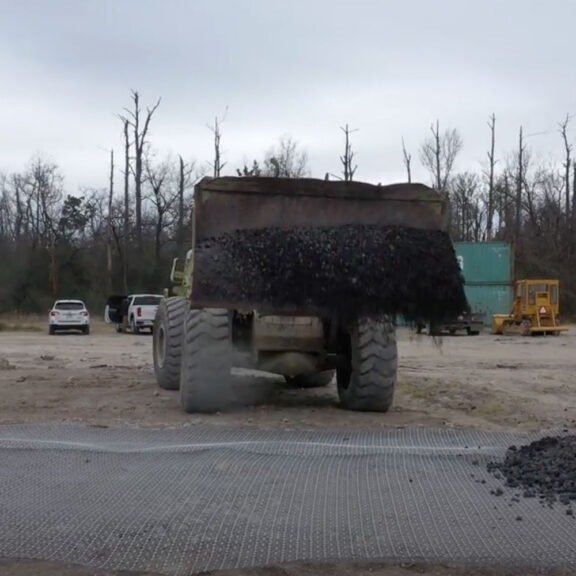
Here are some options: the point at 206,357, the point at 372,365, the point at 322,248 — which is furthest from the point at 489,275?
the point at 322,248

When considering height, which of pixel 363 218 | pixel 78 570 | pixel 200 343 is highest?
pixel 363 218

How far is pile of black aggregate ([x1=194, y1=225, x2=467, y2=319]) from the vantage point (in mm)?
8156

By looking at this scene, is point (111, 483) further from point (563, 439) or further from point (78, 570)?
point (563, 439)

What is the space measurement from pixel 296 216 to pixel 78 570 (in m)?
5.33

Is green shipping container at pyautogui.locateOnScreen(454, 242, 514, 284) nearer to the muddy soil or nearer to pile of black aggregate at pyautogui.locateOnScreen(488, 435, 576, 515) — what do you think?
the muddy soil

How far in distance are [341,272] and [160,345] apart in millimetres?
5503

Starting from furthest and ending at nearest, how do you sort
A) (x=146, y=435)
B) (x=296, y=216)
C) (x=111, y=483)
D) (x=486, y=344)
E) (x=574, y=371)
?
1. (x=486, y=344)
2. (x=574, y=371)
3. (x=296, y=216)
4. (x=146, y=435)
5. (x=111, y=483)

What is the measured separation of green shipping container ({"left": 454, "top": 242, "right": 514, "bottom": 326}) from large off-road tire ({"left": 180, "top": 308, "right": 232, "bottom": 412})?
26.8 m

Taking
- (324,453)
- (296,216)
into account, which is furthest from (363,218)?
(324,453)

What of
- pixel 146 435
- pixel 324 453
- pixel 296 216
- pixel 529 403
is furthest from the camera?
pixel 529 403

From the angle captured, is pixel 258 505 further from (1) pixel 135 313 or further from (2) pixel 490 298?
(2) pixel 490 298

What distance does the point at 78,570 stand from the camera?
4.39 m

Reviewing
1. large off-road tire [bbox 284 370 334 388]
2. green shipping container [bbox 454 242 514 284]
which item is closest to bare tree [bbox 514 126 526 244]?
green shipping container [bbox 454 242 514 284]

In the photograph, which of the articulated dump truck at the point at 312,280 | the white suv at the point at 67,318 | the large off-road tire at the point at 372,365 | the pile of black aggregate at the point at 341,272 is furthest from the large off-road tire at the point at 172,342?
the white suv at the point at 67,318
